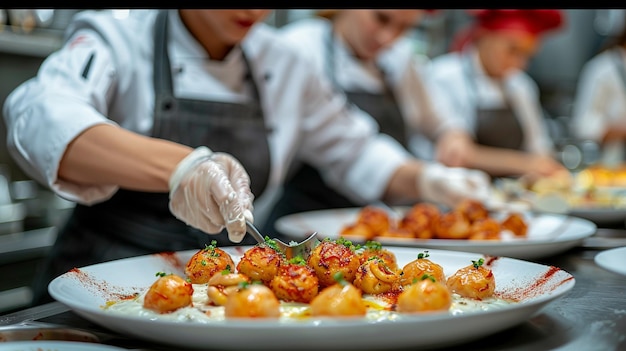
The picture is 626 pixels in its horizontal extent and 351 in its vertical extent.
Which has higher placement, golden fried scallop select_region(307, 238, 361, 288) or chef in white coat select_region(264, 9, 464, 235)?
chef in white coat select_region(264, 9, 464, 235)

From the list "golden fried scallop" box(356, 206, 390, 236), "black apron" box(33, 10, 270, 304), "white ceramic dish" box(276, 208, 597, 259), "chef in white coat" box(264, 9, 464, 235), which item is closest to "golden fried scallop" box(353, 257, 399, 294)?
"white ceramic dish" box(276, 208, 597, 259)

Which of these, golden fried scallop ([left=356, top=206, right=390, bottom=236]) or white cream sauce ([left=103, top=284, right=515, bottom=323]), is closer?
white cream sauce ([left=103, top=284, right=515, bottom=323])

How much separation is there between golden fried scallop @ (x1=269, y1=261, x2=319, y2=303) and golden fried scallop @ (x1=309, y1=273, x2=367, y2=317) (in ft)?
0.21

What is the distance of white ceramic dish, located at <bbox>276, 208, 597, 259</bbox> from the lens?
1.49 metres

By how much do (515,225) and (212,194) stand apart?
84 centimetres

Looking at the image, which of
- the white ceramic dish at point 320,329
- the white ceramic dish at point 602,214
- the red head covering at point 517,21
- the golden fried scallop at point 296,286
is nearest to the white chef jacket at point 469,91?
the red head covering at point 517,21

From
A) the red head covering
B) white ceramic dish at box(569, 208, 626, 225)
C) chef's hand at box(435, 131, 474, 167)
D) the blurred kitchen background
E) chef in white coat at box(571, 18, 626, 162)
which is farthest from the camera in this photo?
chef in white coat at box(571, 18, 626, 162)

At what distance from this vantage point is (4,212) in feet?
9.57

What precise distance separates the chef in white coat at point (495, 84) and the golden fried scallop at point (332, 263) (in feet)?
9.49

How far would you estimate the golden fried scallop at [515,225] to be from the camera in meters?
1.76

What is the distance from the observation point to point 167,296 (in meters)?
0.94

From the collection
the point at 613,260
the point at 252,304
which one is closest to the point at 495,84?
the point at 613,260

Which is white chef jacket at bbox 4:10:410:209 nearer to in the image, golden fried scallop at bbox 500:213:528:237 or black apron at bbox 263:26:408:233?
black apron at bbox 263:26:408:233

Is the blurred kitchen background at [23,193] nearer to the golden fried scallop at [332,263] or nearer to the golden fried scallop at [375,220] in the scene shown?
the golden fried scallop at [375,220]
